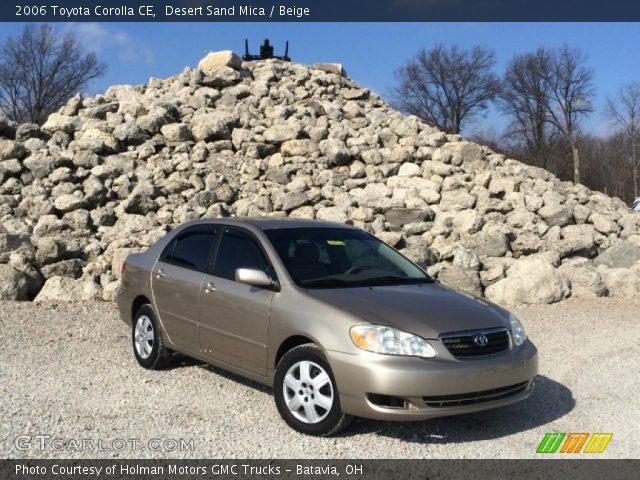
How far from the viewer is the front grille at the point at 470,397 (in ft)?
16.3

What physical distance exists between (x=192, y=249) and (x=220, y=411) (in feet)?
5.50

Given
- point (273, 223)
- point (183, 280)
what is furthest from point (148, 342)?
point (273, 223)

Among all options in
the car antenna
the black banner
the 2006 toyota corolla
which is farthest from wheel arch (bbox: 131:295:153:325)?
the car antenna

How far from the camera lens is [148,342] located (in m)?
7.08

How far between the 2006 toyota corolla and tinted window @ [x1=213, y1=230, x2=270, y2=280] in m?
0.01

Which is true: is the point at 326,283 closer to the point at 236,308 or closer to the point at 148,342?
the point at 236,308

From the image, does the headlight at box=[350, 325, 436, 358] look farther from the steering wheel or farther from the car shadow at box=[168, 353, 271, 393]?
the car shadow at box=[168, 353, 271, 393]

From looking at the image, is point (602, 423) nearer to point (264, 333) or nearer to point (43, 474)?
point (264, 333)

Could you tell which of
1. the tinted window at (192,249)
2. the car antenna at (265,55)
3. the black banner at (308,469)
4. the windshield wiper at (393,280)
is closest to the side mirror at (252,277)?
the windshield wiper at (393,280)

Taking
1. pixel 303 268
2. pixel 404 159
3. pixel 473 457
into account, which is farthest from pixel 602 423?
pixel 404 159

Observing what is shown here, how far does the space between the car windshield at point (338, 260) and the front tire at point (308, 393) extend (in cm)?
64

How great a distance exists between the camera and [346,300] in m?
5.34

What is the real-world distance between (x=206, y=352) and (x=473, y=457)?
8.11 ft

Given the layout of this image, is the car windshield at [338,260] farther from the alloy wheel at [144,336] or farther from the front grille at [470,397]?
the alloy wheel at [144,336]
